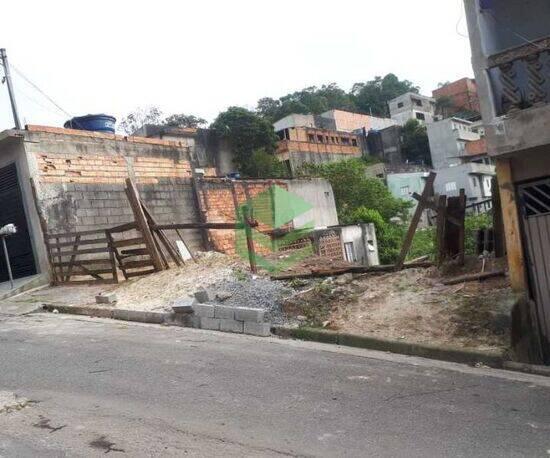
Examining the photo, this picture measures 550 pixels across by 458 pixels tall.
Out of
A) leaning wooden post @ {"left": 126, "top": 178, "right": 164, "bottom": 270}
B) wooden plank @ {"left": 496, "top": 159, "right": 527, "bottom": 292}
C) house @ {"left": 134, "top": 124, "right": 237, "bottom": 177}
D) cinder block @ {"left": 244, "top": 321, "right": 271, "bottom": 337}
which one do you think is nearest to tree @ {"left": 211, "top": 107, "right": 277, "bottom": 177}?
house @ {"left": 134, "top": 124, "right": 237, "bottom": 177}

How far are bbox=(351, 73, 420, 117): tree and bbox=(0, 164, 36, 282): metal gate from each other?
236 feet

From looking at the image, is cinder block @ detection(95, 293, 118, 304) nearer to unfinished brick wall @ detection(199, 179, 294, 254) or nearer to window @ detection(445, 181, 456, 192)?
unfinished brick wall @ detection(199, 179, 294, 254)

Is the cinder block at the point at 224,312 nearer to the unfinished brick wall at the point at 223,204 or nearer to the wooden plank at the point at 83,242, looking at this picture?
the wooden plank at the point at 83,242

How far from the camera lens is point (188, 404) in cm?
471

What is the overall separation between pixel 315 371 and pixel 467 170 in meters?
48.9

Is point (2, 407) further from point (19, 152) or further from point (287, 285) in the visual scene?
point (19, 152)

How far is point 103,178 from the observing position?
14.0m

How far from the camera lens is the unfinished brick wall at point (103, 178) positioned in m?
12.9

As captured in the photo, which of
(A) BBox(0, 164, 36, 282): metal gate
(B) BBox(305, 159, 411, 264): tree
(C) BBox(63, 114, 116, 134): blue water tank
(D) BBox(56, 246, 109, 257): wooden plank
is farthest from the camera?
(B) BBox(305, 159, 411, 264): tree

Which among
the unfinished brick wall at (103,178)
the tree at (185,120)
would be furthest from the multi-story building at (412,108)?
the unfinished brick wall at (103,178)

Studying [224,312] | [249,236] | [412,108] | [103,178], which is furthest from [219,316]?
[412,108]

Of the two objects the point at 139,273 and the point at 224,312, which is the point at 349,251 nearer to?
the point at 139,273

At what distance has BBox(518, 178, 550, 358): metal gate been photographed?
7.19 meters

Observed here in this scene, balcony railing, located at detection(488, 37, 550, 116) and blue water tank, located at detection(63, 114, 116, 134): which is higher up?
blue water tank, located at detection(63, 114, 116, 134)
